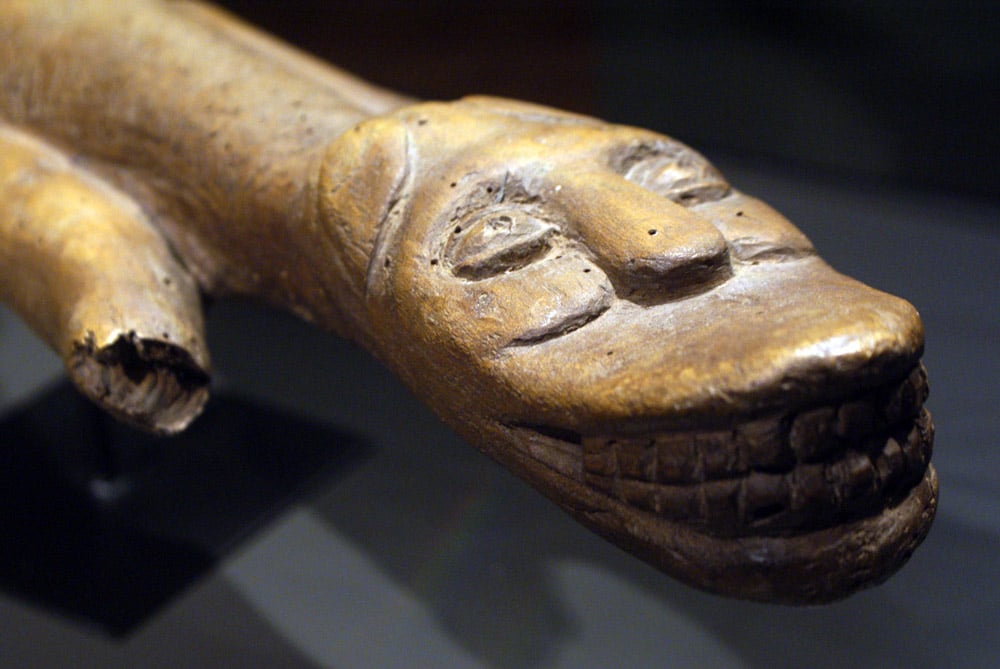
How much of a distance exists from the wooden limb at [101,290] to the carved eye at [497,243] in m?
0.50

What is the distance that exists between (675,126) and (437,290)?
148cm

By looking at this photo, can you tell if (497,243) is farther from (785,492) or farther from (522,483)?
(522,483)

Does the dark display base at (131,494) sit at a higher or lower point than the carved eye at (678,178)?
lower

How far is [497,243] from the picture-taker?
1.23 meters

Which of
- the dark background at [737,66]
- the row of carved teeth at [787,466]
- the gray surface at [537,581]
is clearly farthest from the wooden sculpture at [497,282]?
the dark background at [737,66]

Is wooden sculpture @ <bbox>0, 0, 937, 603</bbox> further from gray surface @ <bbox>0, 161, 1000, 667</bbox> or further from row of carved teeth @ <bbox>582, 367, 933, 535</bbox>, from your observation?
gray surface @ <bbox>0, 161, 1000, 667</bbox>

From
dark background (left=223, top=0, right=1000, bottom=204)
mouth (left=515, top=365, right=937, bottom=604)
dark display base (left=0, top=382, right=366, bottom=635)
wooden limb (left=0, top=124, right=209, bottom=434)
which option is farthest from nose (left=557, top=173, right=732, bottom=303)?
dark background (left=223, top=0, right=1000, bottom=204)

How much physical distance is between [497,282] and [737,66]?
1.44 m

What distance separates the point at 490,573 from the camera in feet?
5.82

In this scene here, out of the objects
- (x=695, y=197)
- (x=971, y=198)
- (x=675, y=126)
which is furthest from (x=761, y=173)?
(x=695, y=197)

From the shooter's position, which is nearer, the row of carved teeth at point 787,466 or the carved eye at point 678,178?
the row of carved teeth at point 787,466

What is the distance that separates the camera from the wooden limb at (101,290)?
144cm

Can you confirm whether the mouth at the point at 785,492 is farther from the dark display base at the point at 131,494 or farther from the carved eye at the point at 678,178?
the dark display base at the point at 131,494

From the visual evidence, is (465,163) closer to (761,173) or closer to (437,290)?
(437,290)
